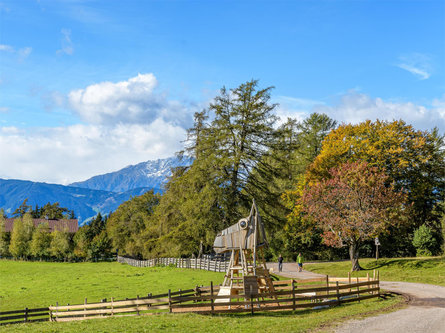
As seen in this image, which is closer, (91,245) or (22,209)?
(91,245)

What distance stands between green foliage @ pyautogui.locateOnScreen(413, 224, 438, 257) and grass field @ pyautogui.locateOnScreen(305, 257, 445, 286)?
842cm

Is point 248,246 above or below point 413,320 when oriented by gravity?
above

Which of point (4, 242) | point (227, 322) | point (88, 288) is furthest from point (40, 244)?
point (227, 322)

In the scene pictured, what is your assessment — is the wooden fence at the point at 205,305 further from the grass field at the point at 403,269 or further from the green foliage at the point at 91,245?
the green foliage at the point at 91,245

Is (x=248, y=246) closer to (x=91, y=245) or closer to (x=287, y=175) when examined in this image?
(x=287, y=175)

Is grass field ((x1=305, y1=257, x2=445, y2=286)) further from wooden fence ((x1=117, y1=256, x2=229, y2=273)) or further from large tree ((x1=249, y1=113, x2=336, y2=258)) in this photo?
wooden fence ((x1=117, y1=256, x2=229, y2=273))

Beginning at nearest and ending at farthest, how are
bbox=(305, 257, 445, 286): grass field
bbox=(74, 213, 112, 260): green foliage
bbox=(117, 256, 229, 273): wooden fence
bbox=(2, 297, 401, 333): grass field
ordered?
bbox=(2, 297, 401, 333): grass field, bbox=(305, 257, 445, 286): grass field, bbox=(117, 256, 229, 273): wooden fence, bbox=(74, 213, 112, 260): green foliage

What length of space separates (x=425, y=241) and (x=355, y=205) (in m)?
16.5

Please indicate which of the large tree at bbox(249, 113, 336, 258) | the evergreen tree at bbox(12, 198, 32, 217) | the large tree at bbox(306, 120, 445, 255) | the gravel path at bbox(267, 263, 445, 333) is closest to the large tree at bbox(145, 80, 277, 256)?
the large tree at bbox(249, 113, 336, 258)

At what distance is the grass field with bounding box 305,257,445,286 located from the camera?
3368cm

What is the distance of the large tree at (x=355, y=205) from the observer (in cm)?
3772

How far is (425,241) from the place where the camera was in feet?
160

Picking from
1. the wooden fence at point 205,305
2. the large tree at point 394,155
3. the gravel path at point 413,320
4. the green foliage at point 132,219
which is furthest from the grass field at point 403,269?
the green foliage at point 132,219

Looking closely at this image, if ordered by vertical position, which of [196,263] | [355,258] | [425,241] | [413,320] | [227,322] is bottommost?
[196,263]
